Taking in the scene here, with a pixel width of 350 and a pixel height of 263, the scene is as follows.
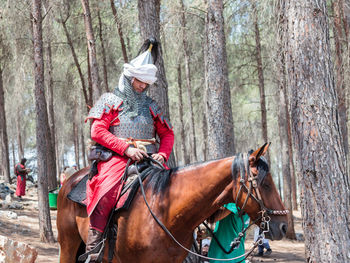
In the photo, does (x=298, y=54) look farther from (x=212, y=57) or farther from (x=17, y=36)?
(x=17, y=36)

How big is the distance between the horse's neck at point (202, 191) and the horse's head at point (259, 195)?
124 mm

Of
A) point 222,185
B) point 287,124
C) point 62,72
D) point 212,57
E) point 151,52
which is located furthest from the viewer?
point 62,72

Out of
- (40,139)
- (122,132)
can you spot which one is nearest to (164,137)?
(122,132)

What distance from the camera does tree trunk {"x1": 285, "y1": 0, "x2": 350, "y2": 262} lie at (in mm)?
3441

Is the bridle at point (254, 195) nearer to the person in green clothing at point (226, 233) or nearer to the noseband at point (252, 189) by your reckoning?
the noseband at point (252, 189)

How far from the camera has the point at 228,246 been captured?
3914mm

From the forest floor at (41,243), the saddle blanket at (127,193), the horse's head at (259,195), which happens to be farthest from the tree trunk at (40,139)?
the horse's head at (259,195)

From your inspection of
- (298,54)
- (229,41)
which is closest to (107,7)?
(229,41)

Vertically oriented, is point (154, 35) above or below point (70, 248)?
above

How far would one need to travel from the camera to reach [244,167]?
3.04 metres

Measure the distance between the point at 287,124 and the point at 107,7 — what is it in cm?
755

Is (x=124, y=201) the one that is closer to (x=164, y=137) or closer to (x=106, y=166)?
(x=106, y=166)

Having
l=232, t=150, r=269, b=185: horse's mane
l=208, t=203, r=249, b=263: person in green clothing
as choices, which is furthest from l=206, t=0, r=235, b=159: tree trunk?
l=232, t=150, r=269, b=185: horse's mane

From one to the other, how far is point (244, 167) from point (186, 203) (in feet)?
1.88
